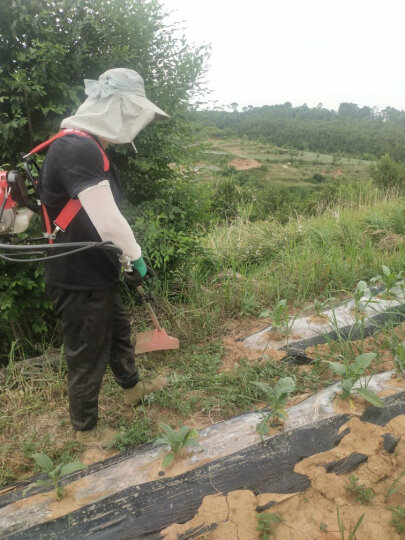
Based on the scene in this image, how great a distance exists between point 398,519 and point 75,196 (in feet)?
6.48

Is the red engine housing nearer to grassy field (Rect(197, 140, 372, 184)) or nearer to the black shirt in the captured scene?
the black shirt

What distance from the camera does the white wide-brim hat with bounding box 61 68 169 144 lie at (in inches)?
80.5

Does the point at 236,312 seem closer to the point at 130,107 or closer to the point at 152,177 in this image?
the point at 152,177

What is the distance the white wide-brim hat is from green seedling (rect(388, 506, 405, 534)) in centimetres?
216

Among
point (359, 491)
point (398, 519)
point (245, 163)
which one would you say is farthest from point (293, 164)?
point (398, 519)

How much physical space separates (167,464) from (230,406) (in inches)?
28.0

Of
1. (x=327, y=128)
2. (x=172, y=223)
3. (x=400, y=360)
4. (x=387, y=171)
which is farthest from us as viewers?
(x=327, y=128)

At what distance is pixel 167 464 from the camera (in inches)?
76.4

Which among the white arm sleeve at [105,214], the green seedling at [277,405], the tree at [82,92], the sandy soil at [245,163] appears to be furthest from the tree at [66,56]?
the sandy soil at [245,163]

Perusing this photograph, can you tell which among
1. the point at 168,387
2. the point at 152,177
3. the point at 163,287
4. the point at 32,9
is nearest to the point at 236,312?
the point at 163,287

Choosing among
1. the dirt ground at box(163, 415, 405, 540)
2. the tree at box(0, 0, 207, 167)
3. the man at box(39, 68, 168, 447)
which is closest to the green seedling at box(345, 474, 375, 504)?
the dirt ground at box(163, 415, 405, 540)

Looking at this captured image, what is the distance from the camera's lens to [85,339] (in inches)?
88.3

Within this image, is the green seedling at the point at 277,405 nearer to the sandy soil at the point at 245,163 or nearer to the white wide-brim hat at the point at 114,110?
the white wide-brim hat at the point at 114,110

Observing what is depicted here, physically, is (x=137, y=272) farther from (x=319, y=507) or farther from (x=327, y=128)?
(x=327, y=128)
